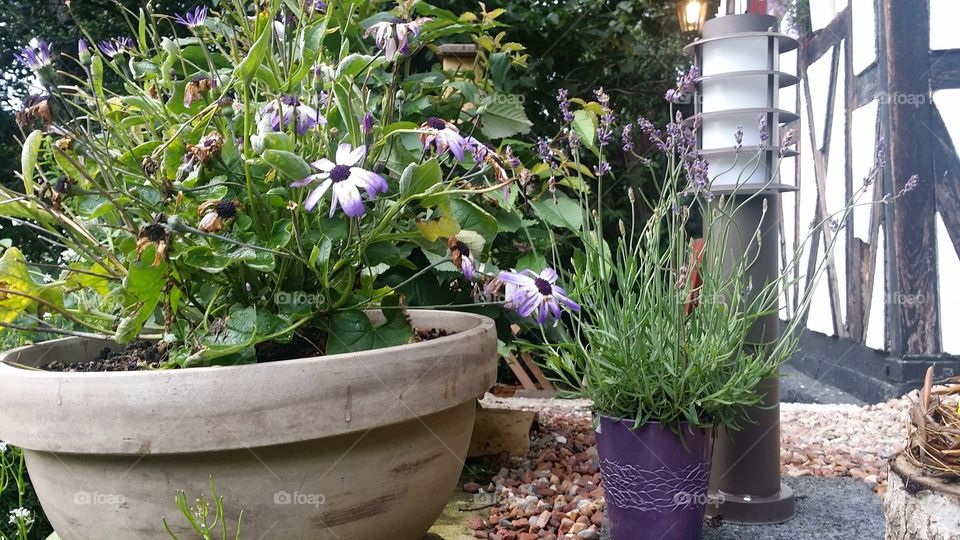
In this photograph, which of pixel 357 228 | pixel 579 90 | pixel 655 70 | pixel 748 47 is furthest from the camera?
pixel 655 70

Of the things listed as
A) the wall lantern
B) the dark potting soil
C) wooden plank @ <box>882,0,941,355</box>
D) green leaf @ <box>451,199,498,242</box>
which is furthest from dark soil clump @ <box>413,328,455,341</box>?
the wall lantern

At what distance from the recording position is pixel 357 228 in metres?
1.14

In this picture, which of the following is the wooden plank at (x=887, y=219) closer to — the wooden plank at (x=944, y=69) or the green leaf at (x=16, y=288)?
the wooden plank at (x=944, y=69)

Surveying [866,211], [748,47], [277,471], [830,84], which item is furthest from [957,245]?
[277,471]

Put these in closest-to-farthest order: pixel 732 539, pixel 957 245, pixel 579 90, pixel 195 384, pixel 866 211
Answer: pixel 195 384
pixel 732 539
pixel 957 245
pixel 866 211
pixel 579 90

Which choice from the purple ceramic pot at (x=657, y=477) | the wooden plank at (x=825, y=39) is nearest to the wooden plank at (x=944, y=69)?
the wooden plank at (x=825, y=39)

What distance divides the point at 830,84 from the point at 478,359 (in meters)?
3.34

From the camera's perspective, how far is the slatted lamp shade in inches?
63.7

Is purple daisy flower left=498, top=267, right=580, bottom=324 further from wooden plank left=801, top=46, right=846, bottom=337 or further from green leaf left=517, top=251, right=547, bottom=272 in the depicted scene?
wooden plank left=801, top=46, right=846, bottom=337

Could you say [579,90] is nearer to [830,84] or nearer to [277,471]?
[830,84]

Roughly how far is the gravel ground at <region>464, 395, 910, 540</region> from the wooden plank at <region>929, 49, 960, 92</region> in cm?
132

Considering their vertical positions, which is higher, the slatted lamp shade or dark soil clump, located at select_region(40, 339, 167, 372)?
the slatted lamp shade

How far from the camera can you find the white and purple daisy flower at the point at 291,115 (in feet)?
3.84

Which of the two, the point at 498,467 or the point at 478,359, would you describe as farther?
the point at 498,467
